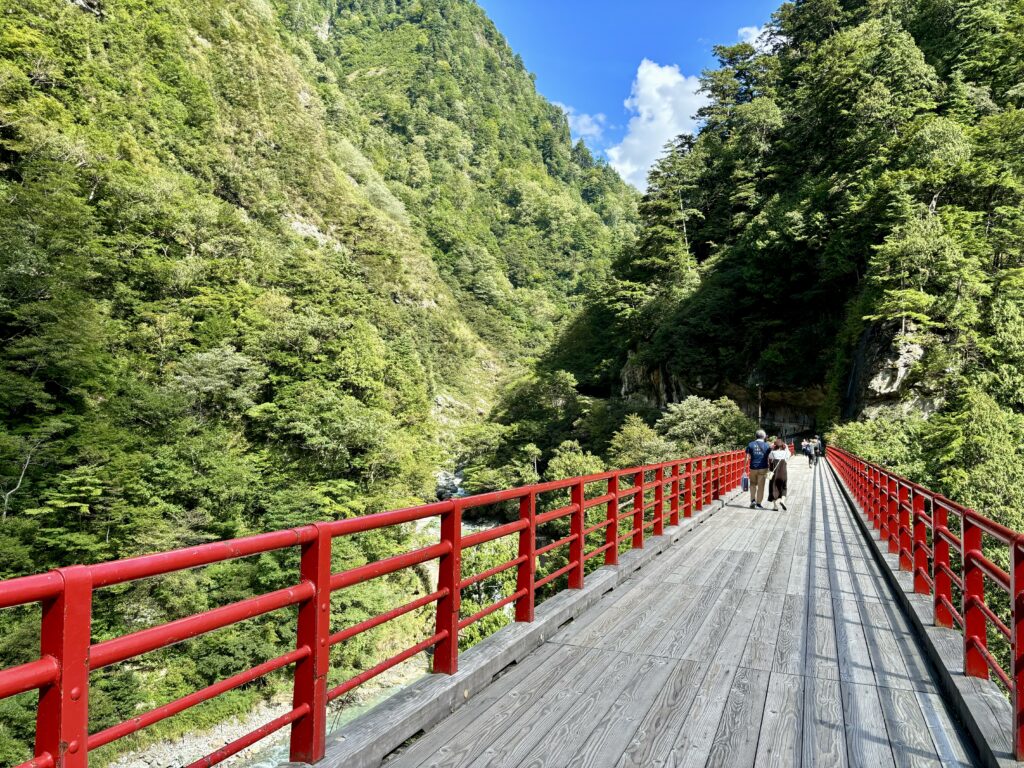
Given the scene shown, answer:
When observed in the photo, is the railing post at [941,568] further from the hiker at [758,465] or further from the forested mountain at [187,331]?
the forested mountain at [187,331]

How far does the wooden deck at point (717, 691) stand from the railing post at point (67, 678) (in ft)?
5.59

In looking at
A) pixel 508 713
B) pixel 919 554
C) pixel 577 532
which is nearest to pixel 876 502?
pixel 919 554

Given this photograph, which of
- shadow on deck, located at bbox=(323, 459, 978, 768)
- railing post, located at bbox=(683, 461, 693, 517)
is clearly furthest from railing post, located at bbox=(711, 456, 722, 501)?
shadow on deck, located at bbox=(323, 459, 978, 768)

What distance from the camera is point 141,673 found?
20.3m

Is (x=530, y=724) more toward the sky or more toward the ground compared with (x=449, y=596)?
more toward the ground

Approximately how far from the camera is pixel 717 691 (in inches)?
145

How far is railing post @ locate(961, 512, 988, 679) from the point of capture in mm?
3555

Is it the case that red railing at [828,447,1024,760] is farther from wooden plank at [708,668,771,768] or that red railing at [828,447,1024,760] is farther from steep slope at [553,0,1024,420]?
steep slope at [553,0,1024,420]

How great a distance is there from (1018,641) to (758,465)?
35.6 feet

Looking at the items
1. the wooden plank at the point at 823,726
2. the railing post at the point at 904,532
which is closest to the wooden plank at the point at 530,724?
the wooden plank at the point at 823,726

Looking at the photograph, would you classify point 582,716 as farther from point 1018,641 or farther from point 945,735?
point 1018,641

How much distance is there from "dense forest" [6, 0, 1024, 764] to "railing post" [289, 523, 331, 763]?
18.7m

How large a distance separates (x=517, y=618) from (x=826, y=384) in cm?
4062

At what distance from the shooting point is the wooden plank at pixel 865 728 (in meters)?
2.91
